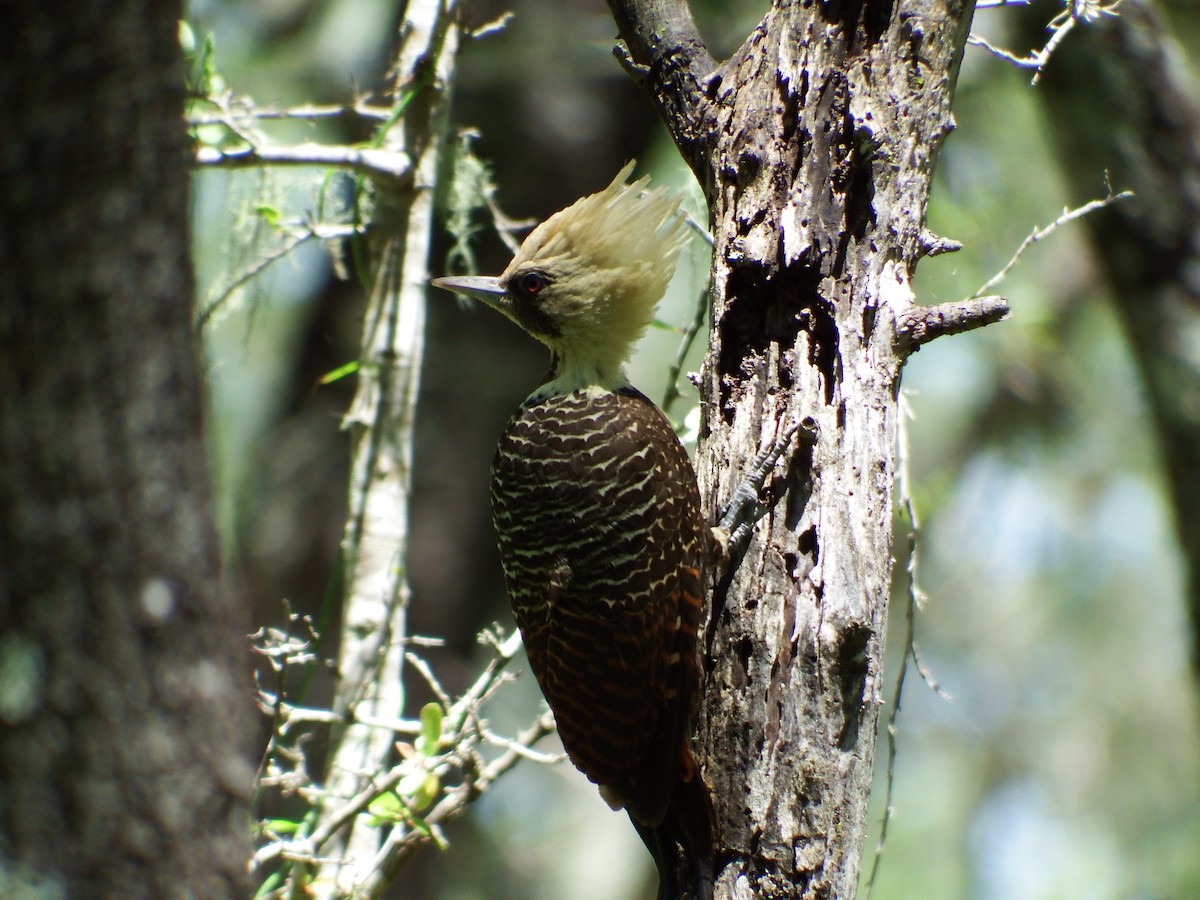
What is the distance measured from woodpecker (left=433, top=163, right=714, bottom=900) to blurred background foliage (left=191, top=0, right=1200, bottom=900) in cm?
65

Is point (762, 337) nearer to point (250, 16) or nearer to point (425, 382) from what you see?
point (425, 382)

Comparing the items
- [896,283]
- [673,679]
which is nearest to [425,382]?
[673,679]

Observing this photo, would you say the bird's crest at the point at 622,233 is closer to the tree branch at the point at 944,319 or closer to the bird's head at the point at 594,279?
the bird's head at the point at 594,279

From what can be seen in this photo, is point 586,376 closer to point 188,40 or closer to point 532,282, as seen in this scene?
point 532,282

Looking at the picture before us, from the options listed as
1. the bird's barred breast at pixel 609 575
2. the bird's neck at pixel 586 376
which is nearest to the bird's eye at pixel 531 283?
the bird's neck at pixel 586 376

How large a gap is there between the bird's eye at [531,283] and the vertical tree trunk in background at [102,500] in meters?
2.64

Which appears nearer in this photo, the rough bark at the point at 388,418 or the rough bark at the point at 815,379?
the rough bark at the point at 815,379

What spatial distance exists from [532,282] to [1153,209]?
12.8 ft

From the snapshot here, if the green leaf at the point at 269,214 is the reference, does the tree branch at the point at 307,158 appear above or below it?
above

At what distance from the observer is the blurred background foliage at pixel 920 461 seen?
7230 mm

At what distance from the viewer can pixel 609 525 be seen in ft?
12.9

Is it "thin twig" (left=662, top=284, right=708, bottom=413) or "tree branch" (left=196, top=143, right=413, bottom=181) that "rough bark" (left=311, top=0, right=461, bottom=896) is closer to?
"tree branch" (left=196, top=143, right=413, bottom=181)

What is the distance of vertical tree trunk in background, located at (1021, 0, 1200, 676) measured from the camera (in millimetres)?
6480

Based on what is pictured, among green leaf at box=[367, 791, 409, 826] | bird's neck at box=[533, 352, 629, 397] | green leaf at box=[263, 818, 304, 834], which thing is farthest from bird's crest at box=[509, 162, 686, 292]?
green leaf at box=[263, 818, 304, 834]
